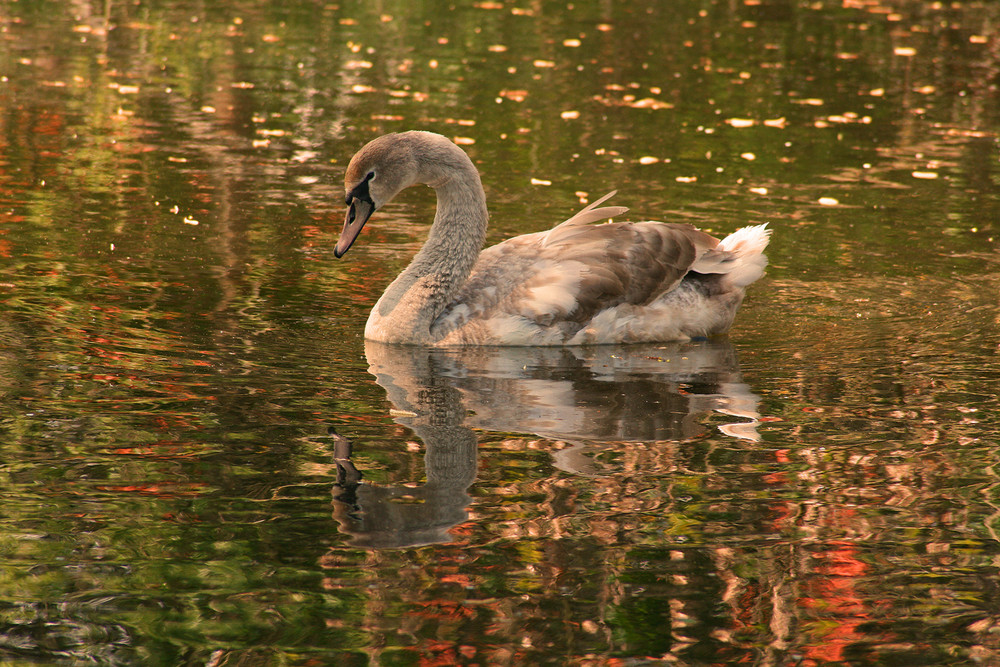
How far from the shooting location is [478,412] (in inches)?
318

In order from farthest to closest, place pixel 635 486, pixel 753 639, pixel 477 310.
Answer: pixel 477 310, pixel 635 486, pixel 753 639

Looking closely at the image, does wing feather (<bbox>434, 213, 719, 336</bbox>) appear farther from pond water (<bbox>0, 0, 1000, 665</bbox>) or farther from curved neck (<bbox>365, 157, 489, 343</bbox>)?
pond water (<bbox>0, 0, 1000, 665</bbox>)

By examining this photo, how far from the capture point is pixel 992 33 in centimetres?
2828

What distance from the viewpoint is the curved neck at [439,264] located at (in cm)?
985

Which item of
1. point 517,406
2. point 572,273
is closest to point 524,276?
point 572,273

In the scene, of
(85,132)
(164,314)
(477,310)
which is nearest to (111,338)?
(164,314)

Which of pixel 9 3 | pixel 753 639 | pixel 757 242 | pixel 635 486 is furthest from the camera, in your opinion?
pixel 9 3

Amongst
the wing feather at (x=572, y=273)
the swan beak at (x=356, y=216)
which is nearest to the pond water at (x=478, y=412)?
the wing feather at (x=572, y=273)

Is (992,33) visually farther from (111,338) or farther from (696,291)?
(111,338)

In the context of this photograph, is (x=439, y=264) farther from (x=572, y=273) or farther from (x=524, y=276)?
(x=572, y=273)

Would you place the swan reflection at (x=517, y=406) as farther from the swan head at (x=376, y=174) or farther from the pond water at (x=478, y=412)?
the swan head at (x=376, y=174)

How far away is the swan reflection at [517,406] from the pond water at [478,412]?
0.11 ft

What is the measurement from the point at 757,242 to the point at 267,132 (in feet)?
28.3

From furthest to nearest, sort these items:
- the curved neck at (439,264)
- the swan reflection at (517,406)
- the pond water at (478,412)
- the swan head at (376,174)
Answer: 1. the swan head at (376,174)
2. the curved neck at (439,264)
3. the swan reflection at (517,406)
4. the pond water at (478,412)
